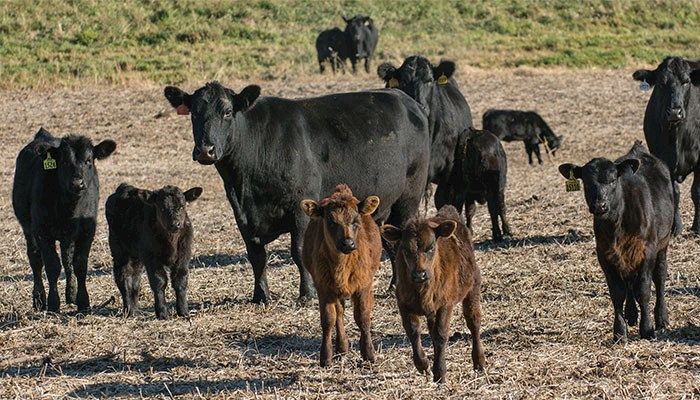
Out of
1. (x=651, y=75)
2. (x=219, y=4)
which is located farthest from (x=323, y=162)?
(x=219, y=4)

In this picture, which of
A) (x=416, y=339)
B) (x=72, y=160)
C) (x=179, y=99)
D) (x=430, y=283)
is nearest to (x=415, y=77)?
(x=179, y=99)

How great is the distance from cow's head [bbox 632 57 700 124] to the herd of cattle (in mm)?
19

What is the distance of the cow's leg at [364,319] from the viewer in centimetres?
877

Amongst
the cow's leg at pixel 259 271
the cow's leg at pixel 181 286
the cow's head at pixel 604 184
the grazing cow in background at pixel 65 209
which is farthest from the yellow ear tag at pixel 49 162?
the cow's head at pixel 604 184

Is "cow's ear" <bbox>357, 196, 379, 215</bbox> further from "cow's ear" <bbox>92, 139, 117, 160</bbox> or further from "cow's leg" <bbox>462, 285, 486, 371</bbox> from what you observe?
"cow's ear" <bbox>92, 139, 117, 160</bbox>

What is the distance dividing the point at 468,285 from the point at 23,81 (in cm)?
2558

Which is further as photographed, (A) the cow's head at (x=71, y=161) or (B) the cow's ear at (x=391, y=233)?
(A) the cow's head at (x=71, y=161)

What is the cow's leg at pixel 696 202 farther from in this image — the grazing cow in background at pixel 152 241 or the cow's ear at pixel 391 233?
the cow's ear at pixel 391 233

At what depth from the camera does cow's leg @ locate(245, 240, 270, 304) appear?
37.2ft

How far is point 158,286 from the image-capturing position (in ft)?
35.4

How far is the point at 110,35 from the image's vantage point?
1630 inches

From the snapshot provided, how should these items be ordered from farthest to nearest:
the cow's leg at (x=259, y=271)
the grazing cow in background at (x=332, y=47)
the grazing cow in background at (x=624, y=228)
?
the grazing cow in background at (x=332, y=47) → the cow's leg at (x=259, y=271) → the grazing cow in background at (x=624, y=228)

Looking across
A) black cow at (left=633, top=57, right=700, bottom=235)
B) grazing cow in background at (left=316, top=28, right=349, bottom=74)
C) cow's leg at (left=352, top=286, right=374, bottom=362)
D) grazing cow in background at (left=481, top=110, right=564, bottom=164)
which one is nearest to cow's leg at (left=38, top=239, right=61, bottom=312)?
cow's leg at (left=352, top=286, right=374, bottom=362)

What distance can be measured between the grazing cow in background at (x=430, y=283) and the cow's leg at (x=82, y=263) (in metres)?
4.04
